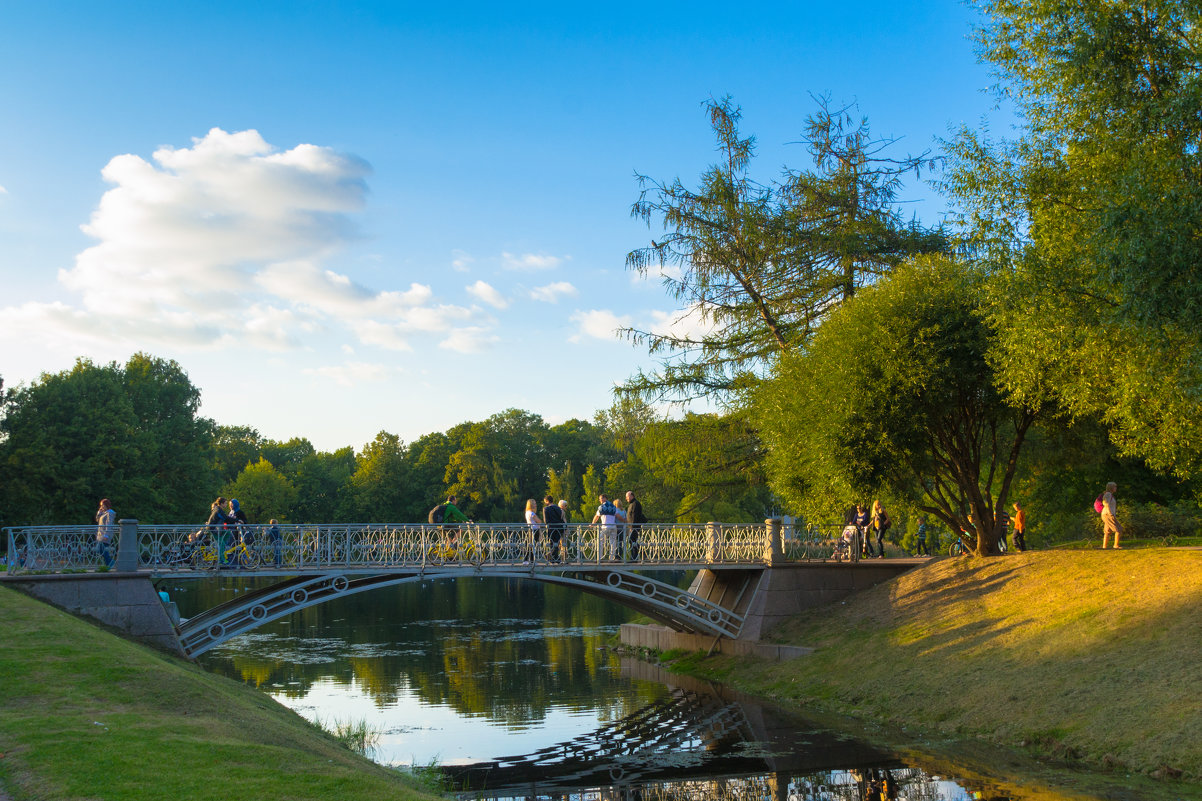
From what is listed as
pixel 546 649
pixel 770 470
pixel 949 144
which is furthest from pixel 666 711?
Answer: pixel 949 144

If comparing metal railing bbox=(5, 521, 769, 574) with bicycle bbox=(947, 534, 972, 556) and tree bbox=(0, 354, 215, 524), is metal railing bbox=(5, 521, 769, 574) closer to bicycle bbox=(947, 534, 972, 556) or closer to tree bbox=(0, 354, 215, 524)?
bicycle bbox=(947, 534, 972, 556)

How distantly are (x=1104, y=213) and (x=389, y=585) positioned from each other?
15.9 meters

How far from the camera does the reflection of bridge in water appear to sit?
1351 centimetres

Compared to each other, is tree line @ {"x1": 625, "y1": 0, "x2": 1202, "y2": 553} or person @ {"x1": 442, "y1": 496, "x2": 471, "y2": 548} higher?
tree line @ {"x1": 625, "y1": 0, "x2": 1202, "y2": 553}

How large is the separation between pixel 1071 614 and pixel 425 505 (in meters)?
67.9

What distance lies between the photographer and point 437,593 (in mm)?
58031

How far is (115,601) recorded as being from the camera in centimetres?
1767

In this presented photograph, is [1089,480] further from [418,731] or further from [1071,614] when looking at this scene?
[418,731]

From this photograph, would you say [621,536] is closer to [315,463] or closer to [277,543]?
[277,543]

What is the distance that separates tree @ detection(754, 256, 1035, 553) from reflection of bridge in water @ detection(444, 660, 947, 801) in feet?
21.1

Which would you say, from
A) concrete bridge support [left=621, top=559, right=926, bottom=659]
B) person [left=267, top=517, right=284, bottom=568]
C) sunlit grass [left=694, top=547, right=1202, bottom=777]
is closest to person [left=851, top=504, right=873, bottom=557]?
concrete bridge support [left=621, top=559, right=926, bottom=659]

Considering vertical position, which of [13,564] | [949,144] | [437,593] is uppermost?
[949,144]

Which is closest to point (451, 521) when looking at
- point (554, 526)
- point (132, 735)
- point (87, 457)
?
point (554, 526)

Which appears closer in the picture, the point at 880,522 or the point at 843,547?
the point at 843,547
